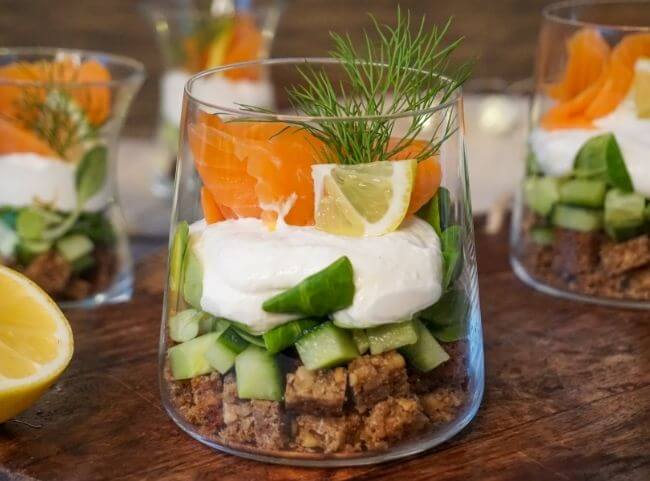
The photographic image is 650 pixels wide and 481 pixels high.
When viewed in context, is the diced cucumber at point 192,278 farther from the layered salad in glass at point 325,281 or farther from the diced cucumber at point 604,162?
the diced cucumber at point 604,162

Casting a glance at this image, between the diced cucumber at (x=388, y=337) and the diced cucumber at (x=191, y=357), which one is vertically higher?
the diced cucumber at (x=388, y=337)

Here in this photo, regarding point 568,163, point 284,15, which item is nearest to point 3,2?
point 284,15

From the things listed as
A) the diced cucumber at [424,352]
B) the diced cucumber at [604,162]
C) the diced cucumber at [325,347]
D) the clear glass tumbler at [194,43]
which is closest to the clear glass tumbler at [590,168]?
the diced cucumber at [604,162]

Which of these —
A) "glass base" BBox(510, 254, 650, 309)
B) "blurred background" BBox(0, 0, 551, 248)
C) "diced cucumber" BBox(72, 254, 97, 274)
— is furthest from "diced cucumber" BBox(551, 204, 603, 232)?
"blurred background" BBox(0, 0, 551, 248)

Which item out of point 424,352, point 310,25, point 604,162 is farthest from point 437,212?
point 310,25

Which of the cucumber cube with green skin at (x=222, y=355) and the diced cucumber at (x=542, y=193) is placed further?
the diced cucumber at (x=542, y=193)

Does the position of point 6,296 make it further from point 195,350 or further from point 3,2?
point 3,2

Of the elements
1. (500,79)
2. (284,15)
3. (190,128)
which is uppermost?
(190,128)
